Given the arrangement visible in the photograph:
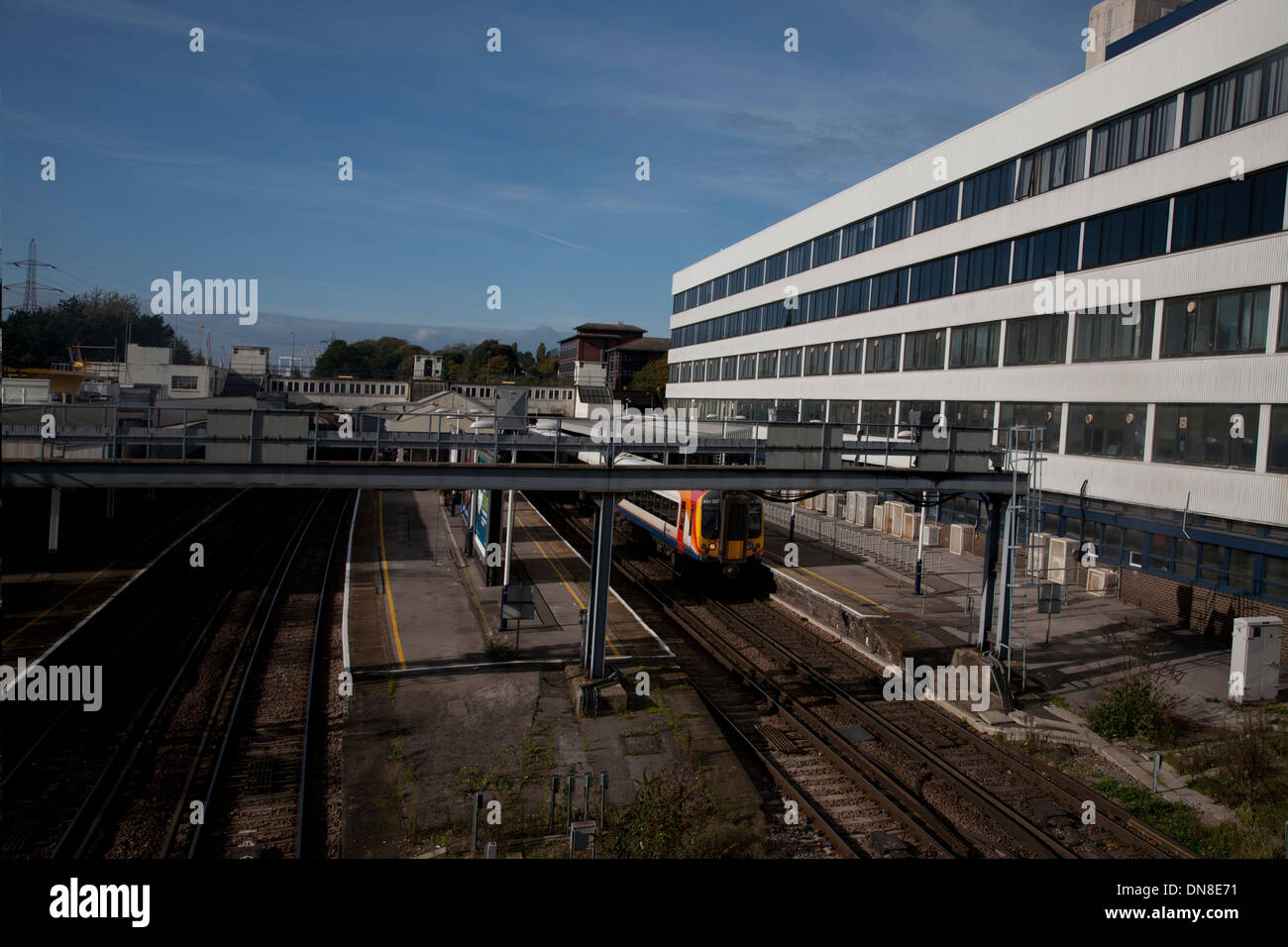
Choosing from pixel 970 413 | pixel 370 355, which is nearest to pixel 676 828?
pixel 970 413

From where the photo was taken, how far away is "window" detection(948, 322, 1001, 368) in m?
27.0

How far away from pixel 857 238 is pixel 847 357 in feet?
17.3

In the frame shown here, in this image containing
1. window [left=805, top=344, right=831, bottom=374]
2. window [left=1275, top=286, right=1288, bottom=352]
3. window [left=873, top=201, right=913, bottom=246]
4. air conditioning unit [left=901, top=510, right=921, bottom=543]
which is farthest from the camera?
window [left=805, top=344, right=831, bottom=374]

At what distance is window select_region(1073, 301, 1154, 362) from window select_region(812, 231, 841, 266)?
15.5 metres

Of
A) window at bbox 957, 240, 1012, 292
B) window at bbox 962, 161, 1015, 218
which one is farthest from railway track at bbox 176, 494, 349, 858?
window at bbox 962, 161, 1015, 218

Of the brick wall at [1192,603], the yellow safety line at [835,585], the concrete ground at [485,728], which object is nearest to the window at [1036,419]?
the brick wall at [1192,603]

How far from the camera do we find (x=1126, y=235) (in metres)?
21.8

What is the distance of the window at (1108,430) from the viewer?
21.5m

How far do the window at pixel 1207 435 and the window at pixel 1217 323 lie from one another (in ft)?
4.51

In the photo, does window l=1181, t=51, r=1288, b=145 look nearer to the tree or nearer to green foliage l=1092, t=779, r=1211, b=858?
green foliage l=1092, t=779, r=1211, b=858

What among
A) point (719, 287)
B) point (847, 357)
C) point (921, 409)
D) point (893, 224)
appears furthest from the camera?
point (719, 287)

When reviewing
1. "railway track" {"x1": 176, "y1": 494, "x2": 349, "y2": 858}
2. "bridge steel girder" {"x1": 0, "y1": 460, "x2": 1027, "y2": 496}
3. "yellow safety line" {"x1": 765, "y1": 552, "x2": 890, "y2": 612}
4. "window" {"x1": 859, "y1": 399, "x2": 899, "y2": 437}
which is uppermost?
"window" {"x1": 859, "y1": 399, "x2": 899, "y2": 437}

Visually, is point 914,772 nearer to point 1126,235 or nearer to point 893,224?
point 1126,235
